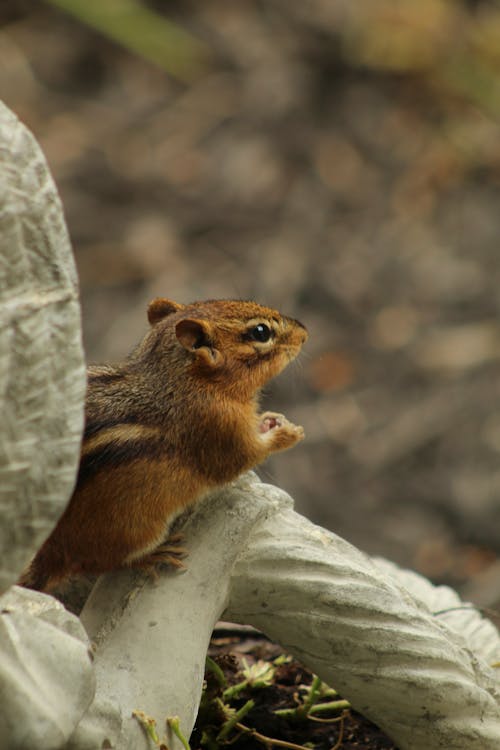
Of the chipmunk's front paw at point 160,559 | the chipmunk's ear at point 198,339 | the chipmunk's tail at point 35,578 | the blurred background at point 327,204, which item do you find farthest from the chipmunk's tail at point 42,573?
the blurred background at point 327,204

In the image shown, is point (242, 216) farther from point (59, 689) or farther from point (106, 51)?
point (59, 689)

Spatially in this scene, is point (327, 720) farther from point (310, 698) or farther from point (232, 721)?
point (232, 721)

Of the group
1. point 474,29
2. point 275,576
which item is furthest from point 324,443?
point 275,576

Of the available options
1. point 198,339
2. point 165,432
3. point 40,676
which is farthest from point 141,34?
point 40,676

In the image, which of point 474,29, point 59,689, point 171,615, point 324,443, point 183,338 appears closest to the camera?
point 59,689

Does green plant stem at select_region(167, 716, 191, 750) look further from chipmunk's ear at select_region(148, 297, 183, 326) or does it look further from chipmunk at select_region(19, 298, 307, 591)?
chipmunk's ear at select_region(148, 297, 183, 326)

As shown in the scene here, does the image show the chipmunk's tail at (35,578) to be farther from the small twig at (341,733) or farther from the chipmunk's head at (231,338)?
the small twig at (341,733)

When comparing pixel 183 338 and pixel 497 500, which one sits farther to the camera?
pixel 497 500
